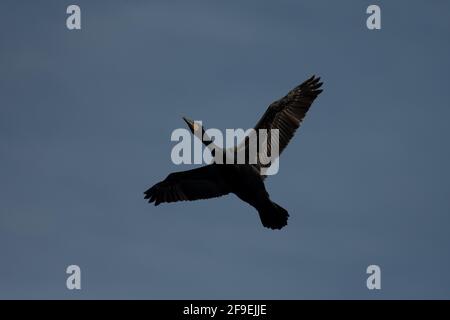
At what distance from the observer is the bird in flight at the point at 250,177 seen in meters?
24.2

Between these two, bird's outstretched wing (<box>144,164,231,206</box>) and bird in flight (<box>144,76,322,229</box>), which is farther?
bird's outstretched wing (<box>144,164,231,206</box>)

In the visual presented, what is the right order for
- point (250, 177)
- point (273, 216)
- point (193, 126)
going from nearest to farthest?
point (250, 177) < point (273, 216) < point (193, 126)

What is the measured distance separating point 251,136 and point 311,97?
1773 millimetres

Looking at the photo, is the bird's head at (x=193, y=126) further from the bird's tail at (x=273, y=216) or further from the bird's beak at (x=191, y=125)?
the bird's tail at (x=273, y=216)

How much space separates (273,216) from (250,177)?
1.07 metres

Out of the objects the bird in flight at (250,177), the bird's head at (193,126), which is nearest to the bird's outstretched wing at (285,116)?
the bird in flight at (250,177)

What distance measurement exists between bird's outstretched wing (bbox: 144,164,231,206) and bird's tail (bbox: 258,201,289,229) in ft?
4.26

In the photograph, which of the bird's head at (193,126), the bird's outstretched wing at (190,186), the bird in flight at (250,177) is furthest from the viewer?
the bird's outstretched wing at (190,186)

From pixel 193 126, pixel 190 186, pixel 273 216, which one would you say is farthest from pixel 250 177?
pixel 190 186

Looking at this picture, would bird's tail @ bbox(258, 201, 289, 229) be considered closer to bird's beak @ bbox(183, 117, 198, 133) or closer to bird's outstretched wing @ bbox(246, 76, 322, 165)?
bird's outstretched wing @ bbox(246, 76, 322, 165)

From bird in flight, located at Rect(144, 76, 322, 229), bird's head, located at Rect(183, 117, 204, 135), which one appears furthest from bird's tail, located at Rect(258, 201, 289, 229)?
bird's head, located at Rect(183, 117, 204, 135)

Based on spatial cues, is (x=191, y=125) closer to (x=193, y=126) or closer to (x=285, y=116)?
(x=193, y=126)

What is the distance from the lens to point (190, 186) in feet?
85.6

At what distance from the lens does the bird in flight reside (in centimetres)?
2419
